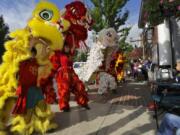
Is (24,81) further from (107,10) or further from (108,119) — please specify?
(107,10)

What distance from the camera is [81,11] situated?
8.55 meters

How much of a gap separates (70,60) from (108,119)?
1.68m

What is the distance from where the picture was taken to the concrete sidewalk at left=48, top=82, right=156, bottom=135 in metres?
6.18

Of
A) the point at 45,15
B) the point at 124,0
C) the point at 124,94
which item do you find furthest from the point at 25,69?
the point at 124,0

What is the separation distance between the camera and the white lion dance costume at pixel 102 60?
33.0 ft

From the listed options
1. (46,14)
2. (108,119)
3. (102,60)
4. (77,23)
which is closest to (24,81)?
(46,14)

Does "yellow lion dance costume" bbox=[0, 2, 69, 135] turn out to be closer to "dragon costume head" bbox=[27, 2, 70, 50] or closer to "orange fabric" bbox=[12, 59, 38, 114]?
"dragon costume head" bbox=[27, 2, 70, 50]

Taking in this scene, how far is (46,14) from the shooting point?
7.02 meters

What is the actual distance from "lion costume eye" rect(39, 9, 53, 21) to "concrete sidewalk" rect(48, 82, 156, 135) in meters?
1.95

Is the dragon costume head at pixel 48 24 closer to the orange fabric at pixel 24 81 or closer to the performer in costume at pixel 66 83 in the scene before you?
the orange fabric at pixel 24 81

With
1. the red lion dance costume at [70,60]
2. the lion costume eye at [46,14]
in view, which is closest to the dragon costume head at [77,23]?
the red lion dance costume at [70,60]

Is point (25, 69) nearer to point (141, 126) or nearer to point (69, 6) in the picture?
point (141, 126)

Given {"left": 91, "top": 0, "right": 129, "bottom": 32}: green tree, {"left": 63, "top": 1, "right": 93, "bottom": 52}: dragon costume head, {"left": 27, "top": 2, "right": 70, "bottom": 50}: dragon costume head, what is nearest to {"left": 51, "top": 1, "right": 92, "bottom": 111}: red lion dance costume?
{"left": 63, "top": 1, "right": 93, "bottom": 52}: dragon costume head

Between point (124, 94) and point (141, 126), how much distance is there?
4.09 m
